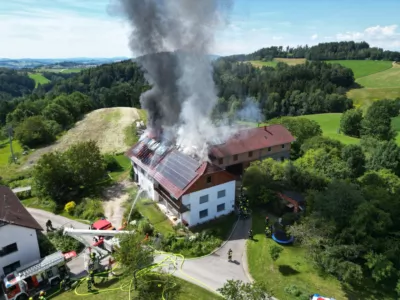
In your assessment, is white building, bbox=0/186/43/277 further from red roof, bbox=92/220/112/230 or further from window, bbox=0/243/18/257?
red roof, bbox=92/220/112/230

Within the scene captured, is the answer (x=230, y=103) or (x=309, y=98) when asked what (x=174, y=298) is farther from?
(x=309, y=98)

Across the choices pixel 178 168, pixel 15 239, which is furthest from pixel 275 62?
pixel 15 239

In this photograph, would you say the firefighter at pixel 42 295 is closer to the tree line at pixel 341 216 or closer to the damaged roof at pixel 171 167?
the damaged roof at pixel 171 167

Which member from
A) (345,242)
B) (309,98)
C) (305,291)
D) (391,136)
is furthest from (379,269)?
(309,98)

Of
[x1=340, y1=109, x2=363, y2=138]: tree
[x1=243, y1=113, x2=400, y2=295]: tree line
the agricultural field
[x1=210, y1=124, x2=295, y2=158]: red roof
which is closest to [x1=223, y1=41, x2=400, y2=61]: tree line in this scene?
Answer: the agricultural field

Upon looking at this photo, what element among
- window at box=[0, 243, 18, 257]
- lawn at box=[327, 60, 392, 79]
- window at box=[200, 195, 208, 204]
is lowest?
window at box=[0, 243, 18, 257]
